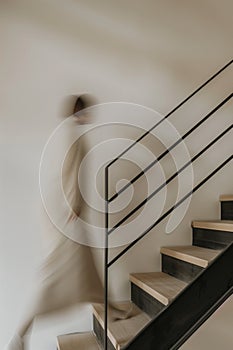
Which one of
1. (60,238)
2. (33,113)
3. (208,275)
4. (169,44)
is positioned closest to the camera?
(208,275)

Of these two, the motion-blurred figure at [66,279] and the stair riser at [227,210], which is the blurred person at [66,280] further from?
the stair riser at [227,210]

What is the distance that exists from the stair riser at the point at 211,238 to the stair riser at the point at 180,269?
0.26m

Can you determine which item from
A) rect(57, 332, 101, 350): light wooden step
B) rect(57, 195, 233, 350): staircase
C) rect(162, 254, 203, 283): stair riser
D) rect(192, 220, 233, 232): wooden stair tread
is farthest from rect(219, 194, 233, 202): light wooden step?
rect(57, 332, 101, 350): light wooden step

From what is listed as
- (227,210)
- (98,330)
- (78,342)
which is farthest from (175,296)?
(227,210)

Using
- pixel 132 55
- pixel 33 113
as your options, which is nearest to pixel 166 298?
pixel 33 113

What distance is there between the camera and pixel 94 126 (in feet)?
11.8

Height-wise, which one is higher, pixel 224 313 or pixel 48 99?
pixel 48 99

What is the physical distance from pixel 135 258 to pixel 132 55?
157 centimetres

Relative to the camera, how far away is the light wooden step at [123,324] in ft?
8.75

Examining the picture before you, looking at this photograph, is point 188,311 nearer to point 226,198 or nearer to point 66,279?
point 66,279

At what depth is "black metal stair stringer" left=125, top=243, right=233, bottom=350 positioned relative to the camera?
250cm

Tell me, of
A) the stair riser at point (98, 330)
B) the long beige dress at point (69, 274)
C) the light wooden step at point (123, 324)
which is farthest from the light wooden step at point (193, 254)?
the stair riser at point (98, 330)

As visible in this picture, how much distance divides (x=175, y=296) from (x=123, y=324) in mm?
496

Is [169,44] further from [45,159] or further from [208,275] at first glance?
[208,275]
